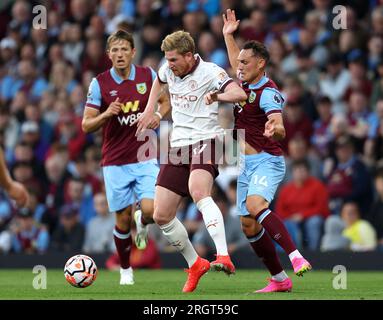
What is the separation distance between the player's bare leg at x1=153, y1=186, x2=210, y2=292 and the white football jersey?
1.73ft

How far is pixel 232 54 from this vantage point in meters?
10.7

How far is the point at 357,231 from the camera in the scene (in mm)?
14875

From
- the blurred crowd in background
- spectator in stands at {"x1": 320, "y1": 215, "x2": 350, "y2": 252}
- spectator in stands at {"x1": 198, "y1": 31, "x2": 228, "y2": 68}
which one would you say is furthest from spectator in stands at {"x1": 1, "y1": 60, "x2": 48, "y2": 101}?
spectator in stands at {"x1": 320, "y1": 215, "x2": 350, "y2": 252}

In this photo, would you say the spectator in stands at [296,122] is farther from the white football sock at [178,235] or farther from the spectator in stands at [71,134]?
the white football sock at [178,235]

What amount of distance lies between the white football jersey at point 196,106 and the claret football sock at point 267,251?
1079mm

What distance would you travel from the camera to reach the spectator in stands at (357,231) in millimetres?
14828

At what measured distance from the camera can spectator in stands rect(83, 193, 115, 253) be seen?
16.4 metres

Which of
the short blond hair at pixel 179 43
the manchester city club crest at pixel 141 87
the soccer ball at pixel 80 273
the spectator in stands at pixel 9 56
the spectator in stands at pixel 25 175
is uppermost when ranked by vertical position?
the spectator in stands at pixel 9 56

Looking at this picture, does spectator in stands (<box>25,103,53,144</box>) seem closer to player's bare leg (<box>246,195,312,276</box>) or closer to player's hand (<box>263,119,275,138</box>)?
player's bare leg (<box>246,195,312,276</box>)

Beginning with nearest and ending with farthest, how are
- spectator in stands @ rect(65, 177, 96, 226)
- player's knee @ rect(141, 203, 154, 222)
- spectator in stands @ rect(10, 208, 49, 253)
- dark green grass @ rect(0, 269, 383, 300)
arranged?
dark green grass @ rect(0, 269, 383, 300), player's knee @ rect(141, 203, 154, 222), spectator in stands @ rect(10, 208, 49, 253), spectator in stands @ rect(65, 177, 96, 226)

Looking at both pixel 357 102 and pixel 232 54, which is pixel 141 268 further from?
pixel 232 54

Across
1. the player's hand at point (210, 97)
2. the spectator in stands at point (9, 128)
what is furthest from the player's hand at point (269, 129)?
the spectator in stands at point (9, 128)

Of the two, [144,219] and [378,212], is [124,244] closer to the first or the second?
[144,219]

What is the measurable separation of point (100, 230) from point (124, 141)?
473 cm
